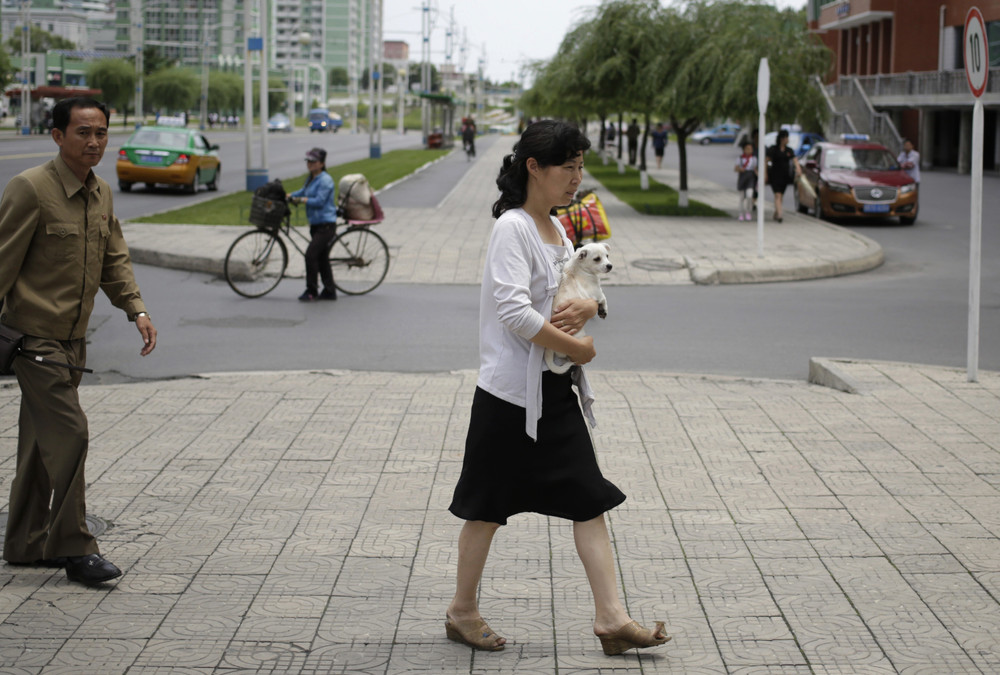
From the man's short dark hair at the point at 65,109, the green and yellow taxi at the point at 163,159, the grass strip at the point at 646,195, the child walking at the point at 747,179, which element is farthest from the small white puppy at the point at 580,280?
the green and yellow taxi at the point at 163,159

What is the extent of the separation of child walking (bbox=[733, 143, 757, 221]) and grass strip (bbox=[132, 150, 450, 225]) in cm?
843

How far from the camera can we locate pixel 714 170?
47.7m

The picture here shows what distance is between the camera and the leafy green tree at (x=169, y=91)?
105 metres

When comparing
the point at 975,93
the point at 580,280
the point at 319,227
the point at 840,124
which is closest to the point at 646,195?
the point at 319,227

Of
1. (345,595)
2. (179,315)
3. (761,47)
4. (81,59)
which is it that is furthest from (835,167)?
(81,59)

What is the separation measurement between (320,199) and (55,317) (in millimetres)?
8457

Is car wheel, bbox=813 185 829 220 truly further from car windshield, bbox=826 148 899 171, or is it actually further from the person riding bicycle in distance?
the person riding bicycle in distance

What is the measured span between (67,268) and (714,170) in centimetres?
4477

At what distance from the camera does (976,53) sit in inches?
331

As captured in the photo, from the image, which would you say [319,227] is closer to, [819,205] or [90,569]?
[90,569]

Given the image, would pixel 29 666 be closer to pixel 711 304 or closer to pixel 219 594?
pixel 219 594

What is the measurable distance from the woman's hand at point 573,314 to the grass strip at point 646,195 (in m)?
21.2

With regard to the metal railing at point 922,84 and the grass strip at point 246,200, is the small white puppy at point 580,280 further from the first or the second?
the metal railing at point 922,84

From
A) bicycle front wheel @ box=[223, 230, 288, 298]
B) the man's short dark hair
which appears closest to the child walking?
bicycle front wheel @ box=[223, 230, 288, 298]
